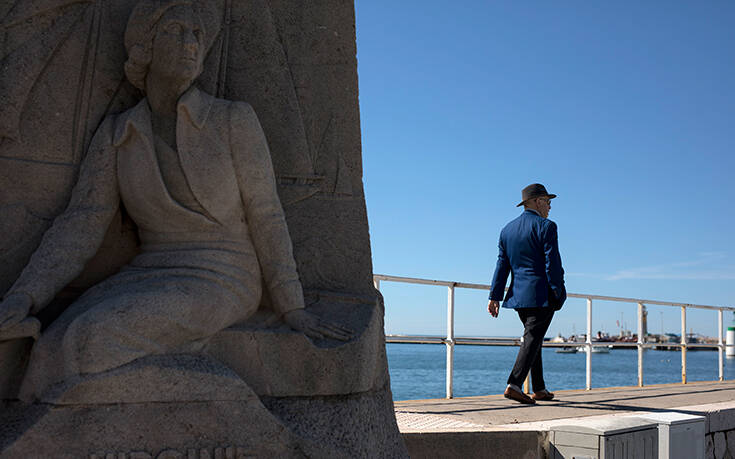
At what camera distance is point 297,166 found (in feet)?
11.2

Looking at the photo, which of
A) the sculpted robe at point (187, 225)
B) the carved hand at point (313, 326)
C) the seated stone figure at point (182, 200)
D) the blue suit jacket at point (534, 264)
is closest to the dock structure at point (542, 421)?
the blue suit jacket at point (534, 264)

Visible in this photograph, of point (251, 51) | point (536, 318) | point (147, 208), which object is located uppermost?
point (251, 51)

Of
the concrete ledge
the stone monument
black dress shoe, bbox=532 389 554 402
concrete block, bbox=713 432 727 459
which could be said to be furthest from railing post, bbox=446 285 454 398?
the stone monument

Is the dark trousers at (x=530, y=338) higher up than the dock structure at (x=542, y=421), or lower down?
higher up

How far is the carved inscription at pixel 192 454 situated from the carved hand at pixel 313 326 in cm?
54

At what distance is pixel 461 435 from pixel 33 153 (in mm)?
2653

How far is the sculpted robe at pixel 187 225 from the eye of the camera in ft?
9.14

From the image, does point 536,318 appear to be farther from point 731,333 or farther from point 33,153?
point 731,333

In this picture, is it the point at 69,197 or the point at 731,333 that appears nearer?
the point at 69,197

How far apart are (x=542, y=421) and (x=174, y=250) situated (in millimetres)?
2765

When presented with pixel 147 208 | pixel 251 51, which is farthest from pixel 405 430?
pixel 251 51

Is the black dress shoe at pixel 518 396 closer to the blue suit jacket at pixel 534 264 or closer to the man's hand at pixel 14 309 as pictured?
the blue suit jacket at pixel 534 264

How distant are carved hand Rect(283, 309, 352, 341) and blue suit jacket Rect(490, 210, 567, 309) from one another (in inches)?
102

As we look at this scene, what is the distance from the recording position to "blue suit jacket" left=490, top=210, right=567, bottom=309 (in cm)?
523
